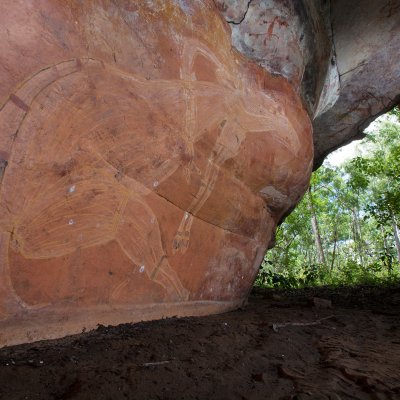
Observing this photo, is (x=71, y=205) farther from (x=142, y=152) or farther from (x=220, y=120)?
(x=220, y=120)

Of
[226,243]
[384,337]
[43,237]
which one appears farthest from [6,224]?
[384,337]

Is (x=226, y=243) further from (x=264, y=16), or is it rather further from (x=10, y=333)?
(x=264, y=16)

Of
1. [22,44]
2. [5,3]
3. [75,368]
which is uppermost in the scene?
[5,3]

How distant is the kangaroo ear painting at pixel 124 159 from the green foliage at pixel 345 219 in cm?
436

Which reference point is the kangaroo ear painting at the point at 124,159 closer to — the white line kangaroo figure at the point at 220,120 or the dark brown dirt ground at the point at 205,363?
the white line kangaroo figure at the point at 220,120

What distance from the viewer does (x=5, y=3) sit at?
74.9 inches

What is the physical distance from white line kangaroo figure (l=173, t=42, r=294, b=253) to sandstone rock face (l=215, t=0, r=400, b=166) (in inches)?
24.9

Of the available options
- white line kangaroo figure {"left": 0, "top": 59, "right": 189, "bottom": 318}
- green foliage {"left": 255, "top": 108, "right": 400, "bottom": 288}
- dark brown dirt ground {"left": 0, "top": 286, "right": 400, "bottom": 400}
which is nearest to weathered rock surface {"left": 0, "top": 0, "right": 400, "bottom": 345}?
white line kangaroo figure {"left": 0, "top": 59, "right": 189, "bottom": 318}

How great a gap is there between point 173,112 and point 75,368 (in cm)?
200

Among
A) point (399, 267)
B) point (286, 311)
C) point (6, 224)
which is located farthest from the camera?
point (399, 267)

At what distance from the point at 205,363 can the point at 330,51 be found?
515 cm

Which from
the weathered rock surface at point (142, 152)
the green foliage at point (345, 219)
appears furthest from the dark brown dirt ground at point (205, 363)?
the green foliage at point (345, 219)

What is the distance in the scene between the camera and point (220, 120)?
10.8 ft

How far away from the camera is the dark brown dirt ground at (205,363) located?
1695 mm
